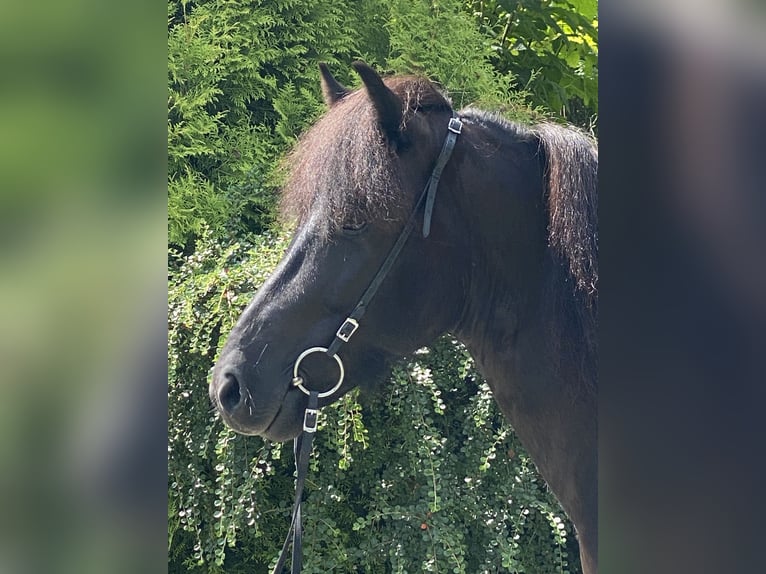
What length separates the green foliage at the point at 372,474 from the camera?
255 cm

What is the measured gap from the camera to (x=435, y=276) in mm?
1538

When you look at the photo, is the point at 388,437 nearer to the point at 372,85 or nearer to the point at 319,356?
the point at 319,356

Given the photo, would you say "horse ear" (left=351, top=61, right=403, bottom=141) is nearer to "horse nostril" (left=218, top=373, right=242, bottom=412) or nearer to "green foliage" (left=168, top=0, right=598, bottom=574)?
"horse nostril" (left=218, top=373, right=242, bottom=412)

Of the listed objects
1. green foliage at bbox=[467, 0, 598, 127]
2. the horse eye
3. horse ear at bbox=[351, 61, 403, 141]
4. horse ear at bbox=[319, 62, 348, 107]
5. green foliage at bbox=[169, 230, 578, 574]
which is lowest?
green foliage at bbox=[169, 230, 578, 574]

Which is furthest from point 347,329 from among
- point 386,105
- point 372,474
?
point 372,474

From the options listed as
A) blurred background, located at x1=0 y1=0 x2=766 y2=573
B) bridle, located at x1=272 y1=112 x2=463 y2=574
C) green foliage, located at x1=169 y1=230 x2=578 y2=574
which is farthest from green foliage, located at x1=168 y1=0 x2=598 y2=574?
blurred background, located at x1=0 y1=0 x2=766 y2=573

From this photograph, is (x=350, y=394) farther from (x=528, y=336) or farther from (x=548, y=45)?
(x=548, y=45)

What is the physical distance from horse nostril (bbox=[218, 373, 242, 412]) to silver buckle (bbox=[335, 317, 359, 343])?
0.22m

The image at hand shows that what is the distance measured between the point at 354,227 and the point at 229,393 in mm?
414

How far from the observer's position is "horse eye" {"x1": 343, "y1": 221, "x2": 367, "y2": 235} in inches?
58.0

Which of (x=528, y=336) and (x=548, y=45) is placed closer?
(x=528, y=336)
